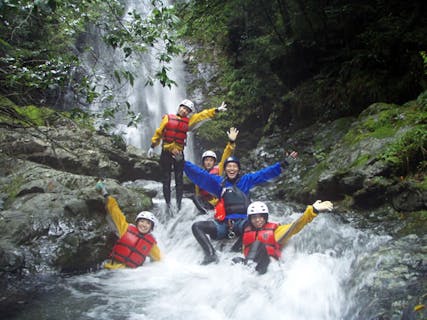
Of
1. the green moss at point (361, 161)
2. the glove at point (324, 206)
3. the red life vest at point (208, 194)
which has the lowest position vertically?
the glove at point (324, 206)

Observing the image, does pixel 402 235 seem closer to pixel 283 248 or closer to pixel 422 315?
pixel 283 248

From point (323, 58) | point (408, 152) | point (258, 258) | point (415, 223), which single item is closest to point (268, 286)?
point (258, 258)

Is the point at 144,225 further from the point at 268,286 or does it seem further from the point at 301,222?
the point at 301,222

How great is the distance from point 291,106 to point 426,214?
7.29 m

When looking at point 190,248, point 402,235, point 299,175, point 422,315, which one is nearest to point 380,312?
point 422,315

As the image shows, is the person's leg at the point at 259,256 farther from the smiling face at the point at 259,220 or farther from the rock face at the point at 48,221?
the rock face at the point at 48,221

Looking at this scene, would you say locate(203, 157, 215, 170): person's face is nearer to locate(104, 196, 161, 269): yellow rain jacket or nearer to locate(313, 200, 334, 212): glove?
locate(104, 196, 161, 269): yellow rain jacket

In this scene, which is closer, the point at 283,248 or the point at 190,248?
the point at 283,248

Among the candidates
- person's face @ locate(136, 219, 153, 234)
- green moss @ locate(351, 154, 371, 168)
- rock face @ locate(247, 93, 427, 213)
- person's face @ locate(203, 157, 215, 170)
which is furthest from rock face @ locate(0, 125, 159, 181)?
green moss @ locate(351, 154, 371, 168)

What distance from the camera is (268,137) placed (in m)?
12.9

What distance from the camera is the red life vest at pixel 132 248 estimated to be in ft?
20.8

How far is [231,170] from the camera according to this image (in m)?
7.00

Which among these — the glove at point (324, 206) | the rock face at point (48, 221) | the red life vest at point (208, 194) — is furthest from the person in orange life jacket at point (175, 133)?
the glove at point (324, 206)

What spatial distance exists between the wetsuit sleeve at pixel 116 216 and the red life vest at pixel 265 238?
2096 mm
